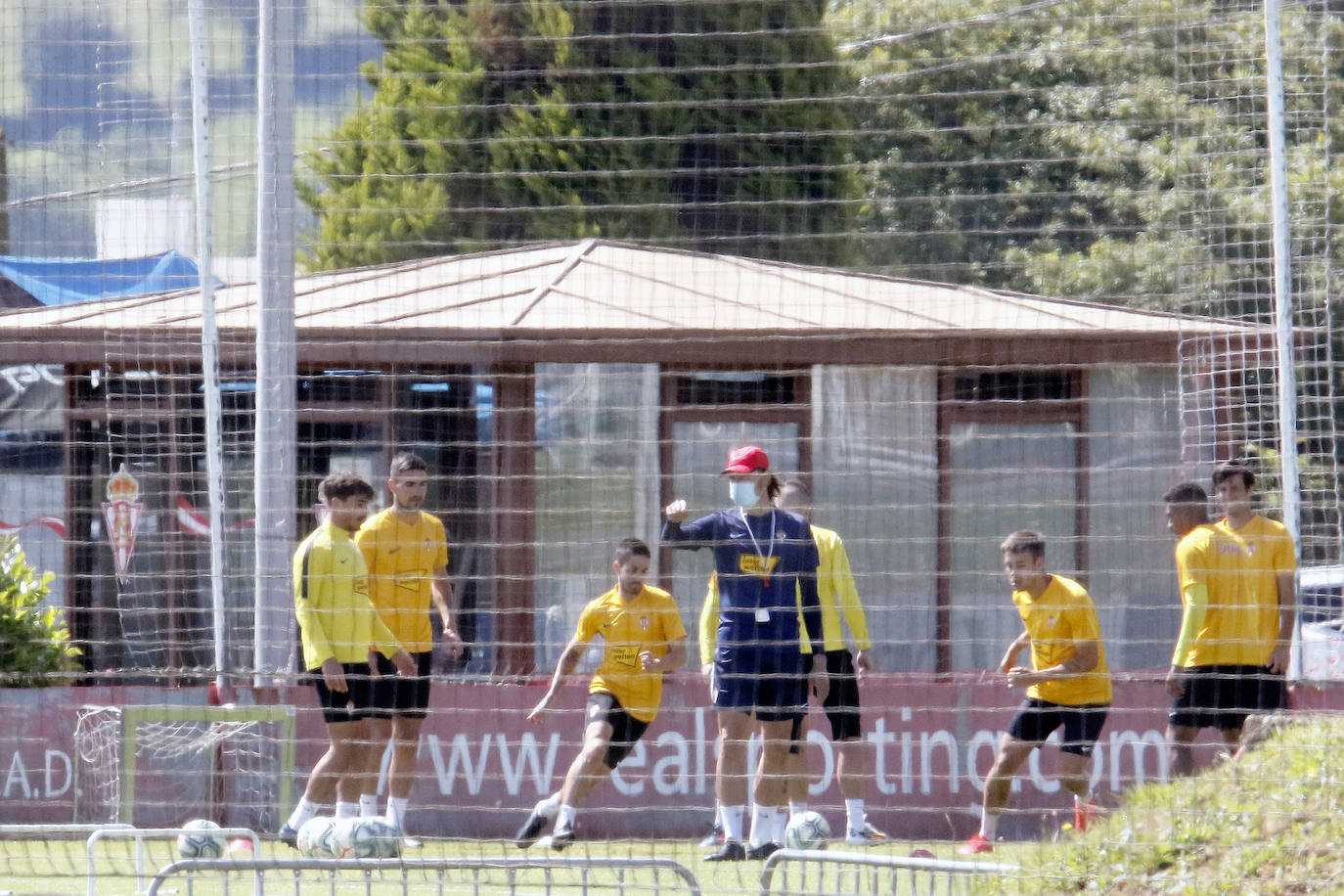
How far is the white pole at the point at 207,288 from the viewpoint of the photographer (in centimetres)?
671

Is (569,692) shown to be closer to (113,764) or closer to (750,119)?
(113,764)

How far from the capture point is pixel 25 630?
9.03 meters

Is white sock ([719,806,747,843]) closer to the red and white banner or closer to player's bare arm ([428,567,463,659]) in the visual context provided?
player's bare arm ([428,567,463,659])

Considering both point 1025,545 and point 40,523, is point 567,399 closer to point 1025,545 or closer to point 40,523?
point 1025,545

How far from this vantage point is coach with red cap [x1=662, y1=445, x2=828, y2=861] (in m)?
7.13

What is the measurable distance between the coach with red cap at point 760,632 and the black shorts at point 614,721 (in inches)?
17.0

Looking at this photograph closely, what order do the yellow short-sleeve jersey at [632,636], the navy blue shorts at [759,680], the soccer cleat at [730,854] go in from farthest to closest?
the yellow short-sleeve jersey at [632,636] → the navy blue shorts at [759,680] → the soccer cleat at [730,854]

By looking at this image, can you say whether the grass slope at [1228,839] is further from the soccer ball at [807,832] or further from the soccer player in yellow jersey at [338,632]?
the soccer player in yellow jersey at [338,632]

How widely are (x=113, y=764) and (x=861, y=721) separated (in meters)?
3.66

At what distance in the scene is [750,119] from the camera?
1041cm

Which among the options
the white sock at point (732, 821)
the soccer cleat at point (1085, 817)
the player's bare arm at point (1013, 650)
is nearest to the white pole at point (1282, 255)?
the player's bare arm at point (1013, 650)

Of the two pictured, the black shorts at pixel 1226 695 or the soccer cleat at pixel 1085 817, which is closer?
the soccer cleat at pixel 1085 817

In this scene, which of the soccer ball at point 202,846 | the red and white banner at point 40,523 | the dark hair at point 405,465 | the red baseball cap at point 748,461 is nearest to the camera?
the soccer ball at point 202,846

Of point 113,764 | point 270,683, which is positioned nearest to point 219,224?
point 270,683
